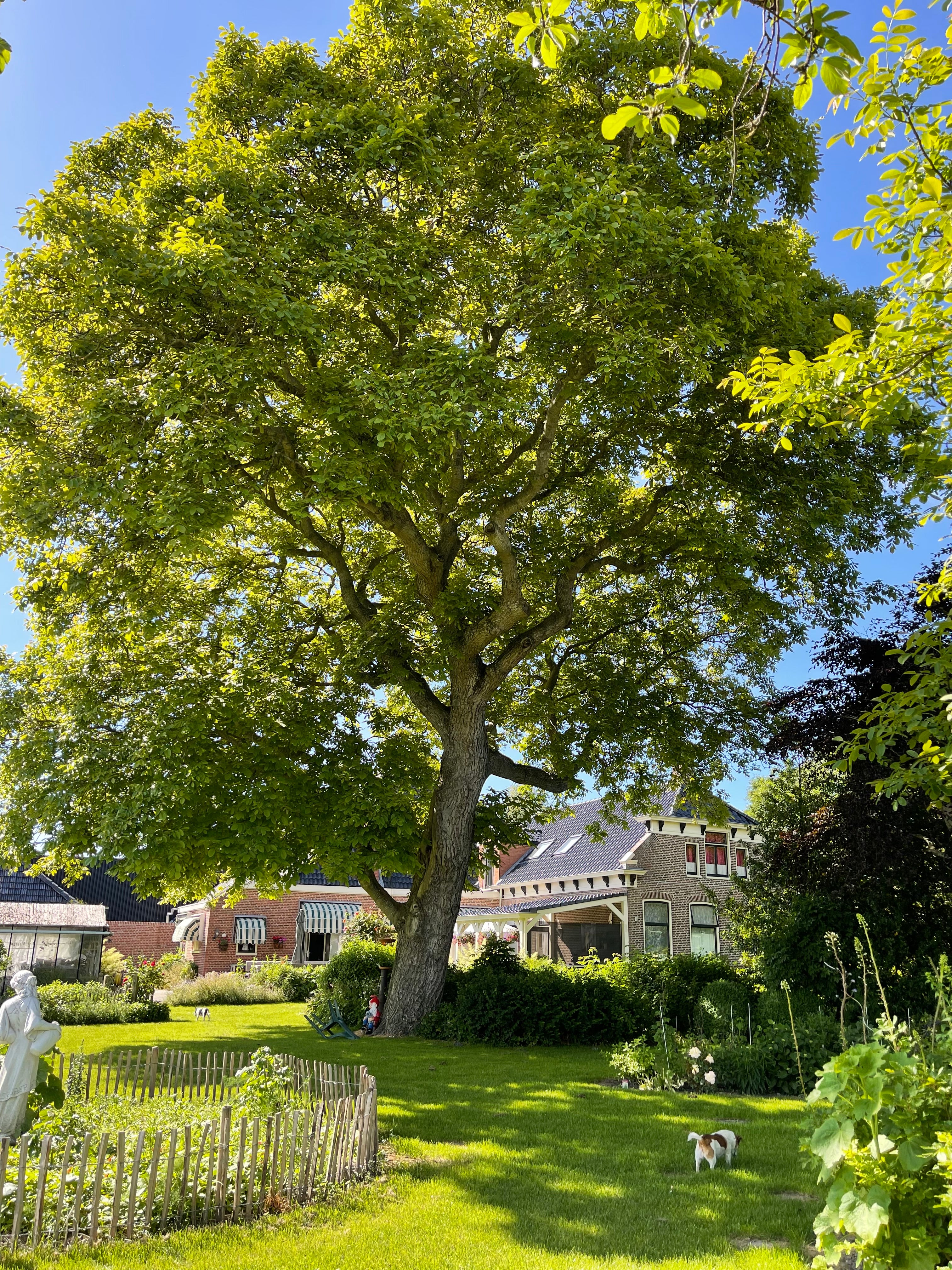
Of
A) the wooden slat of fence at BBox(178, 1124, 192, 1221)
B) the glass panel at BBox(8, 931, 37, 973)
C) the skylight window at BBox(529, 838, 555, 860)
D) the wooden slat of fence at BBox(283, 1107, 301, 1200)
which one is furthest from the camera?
the skylight window at BBox(529, 838, 555, 860)

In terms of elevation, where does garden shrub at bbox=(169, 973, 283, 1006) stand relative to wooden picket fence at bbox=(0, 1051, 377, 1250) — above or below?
below

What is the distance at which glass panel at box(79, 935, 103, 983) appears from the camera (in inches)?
1156

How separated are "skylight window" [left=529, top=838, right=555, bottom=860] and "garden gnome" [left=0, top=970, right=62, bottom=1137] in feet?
116

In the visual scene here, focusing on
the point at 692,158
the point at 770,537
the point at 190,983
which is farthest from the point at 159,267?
the point at 190,983

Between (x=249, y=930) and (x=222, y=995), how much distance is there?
404 inches

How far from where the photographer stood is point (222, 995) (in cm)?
2889

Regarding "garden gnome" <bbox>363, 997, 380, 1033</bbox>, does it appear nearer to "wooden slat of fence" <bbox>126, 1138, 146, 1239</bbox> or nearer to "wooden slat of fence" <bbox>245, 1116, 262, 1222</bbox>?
"wooden slat of fence" <bbox>245, 1116, 262, 1222</bbox>

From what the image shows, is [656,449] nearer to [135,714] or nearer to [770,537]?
[770,537]

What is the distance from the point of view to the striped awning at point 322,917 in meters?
39.6

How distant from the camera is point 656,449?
1598 centimetres

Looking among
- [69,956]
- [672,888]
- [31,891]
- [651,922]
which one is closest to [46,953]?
[69,956]

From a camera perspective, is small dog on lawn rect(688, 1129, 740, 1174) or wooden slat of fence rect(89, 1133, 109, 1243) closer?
wooden slat of fence rect(89, 1133, 109, 1243)

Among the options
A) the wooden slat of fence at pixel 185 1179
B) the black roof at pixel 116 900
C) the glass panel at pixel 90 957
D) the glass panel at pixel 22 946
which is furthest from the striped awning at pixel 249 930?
the wooden slat of fence at pixel 185 1179

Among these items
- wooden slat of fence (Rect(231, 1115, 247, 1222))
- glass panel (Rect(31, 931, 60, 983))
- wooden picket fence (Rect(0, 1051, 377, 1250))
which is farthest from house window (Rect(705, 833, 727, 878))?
wooden slat of fence (Rect(231, 1115, 247, 1222))
